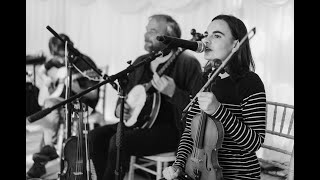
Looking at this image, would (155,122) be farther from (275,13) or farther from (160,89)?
(275,13)

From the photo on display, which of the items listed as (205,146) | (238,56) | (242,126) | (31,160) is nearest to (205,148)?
(205,146)

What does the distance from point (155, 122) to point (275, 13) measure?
90 centimetres

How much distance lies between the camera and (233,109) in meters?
1.32

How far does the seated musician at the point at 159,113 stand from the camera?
1790 mm

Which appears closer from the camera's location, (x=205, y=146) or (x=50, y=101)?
(x=205, y=146)

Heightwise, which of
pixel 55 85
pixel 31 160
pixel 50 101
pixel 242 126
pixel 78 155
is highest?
pixel 55 85

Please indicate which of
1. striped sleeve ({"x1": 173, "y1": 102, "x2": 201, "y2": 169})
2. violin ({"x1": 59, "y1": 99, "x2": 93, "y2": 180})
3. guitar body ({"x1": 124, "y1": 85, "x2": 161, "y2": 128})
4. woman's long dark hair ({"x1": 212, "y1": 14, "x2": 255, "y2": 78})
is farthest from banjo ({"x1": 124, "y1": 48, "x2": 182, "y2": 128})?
woman's long dark hair ({"x1": 212, "y1": 14, "x2": 255, "y2": 78})

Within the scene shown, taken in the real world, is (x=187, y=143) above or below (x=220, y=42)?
below

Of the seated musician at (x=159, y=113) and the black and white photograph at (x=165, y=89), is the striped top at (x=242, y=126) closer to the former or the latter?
the black and white photograph at (x=165, y=89)

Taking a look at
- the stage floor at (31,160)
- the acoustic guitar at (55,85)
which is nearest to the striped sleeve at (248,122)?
the stage floor at (31,160)

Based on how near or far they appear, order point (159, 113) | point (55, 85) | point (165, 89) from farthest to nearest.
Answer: point (55, 85) < point (159, 113) < point (165, 89)

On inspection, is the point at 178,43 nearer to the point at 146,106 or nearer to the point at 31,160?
the point at 146,106

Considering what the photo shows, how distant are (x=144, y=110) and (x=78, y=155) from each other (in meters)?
0.41
